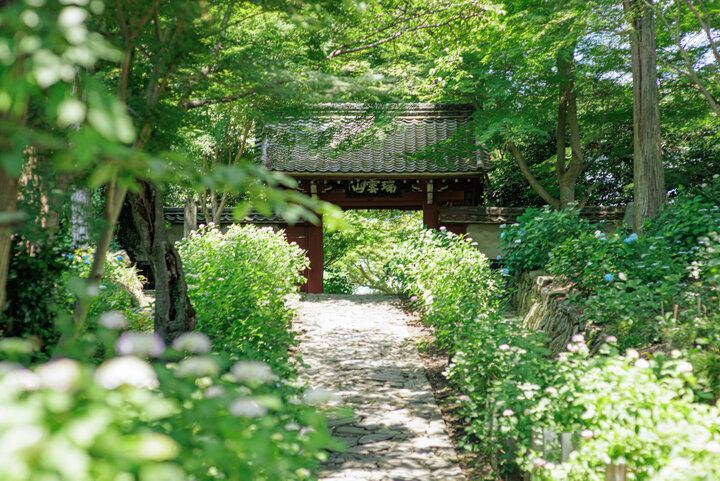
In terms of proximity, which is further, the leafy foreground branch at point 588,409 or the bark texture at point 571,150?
the bark texture at point 571,150

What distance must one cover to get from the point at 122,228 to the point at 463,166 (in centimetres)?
775

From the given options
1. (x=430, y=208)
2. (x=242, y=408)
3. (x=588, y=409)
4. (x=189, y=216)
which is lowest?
(x=588, y=409)

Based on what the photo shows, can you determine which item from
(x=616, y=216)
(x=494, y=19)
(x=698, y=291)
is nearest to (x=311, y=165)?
(x=494, y=19)

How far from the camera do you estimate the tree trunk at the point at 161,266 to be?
4.64 meters

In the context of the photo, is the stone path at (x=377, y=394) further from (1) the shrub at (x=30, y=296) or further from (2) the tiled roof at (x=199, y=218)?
(2) the tiled roof at (x=199, y=218)

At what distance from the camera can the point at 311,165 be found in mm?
11250

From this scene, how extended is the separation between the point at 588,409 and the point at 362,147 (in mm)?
8719

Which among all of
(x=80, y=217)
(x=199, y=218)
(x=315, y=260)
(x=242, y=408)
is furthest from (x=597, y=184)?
(x=242, y=408)

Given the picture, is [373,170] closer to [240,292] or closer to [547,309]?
[547,309]

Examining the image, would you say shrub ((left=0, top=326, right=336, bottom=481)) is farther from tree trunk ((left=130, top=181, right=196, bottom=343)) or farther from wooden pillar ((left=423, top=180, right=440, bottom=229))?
wooden pillar ((left=423, top=180, right=440, bottom=229))

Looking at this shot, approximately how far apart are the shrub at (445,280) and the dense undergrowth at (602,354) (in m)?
0.03

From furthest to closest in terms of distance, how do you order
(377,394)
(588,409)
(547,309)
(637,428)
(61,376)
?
(547,309)
(377,394)
(588,409)
(637,428)
(61,376)

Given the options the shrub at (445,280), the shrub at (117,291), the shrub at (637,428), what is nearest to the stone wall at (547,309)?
the shrub at (445,280)

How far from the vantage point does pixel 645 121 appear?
6715 millimetres
